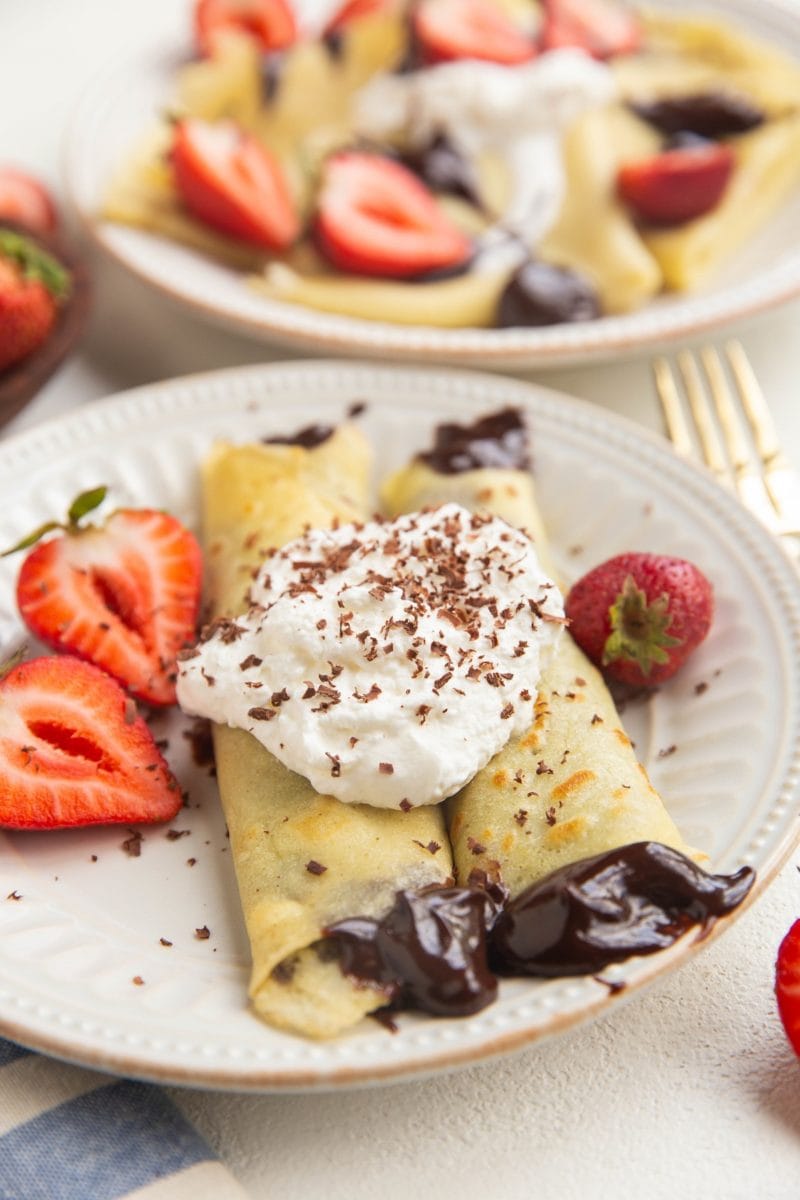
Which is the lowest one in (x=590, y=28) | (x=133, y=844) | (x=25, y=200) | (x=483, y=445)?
(x=25, y=200)

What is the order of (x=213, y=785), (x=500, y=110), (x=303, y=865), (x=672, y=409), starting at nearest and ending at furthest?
(x=303, y=865) → (x=213, y=785) → (x=672, y=409) → (x=500, y=110)

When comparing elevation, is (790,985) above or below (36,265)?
above

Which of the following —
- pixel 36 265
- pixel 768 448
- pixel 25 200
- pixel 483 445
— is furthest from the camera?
pixel 25 200

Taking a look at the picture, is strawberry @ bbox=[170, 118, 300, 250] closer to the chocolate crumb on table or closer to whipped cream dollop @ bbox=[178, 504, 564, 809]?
whipped cream dollop @ bbox=[178, 504, 564, 809]

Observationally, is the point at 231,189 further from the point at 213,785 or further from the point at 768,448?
the point at 213,785

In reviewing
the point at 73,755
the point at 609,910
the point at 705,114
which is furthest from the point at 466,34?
the point at 609,910

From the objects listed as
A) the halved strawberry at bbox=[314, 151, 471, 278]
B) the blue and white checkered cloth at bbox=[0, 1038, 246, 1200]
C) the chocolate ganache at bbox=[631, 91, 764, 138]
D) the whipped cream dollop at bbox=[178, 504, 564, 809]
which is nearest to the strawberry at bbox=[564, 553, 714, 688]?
the whipped cream dollop at bbox=[178, 504, 564, 809]

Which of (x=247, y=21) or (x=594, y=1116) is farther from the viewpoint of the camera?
(x=247, y=21)
